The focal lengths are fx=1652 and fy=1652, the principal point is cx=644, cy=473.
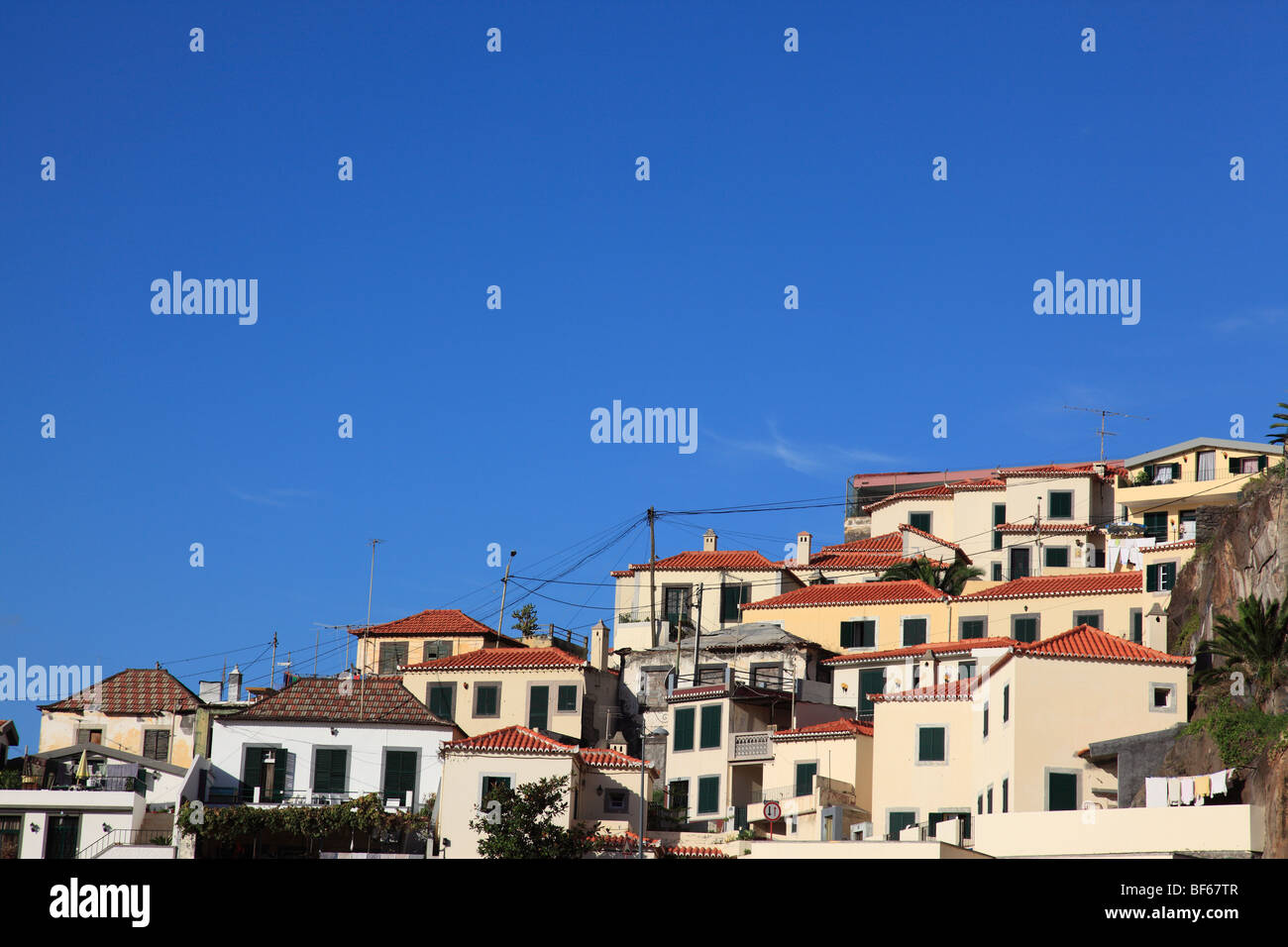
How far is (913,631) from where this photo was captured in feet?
229

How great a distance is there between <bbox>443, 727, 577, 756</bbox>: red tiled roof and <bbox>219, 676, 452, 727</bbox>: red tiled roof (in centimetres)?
477

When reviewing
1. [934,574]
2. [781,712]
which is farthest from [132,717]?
[934,574]

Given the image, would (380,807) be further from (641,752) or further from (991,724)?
(991,724)

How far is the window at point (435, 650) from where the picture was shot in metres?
74.9

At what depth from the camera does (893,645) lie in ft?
228

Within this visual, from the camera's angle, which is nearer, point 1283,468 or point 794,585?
point 1283,468

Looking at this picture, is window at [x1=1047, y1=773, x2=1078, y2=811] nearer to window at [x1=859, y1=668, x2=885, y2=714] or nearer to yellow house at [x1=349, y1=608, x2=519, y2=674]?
window at [x1=859, y1=668, x2=885, y2=714]

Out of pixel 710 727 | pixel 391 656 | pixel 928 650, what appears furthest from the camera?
pixel 391 656

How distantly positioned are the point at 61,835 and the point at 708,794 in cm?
2236

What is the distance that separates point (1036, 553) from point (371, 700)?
115ft

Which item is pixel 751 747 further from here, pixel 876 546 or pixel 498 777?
pixel 876 546
